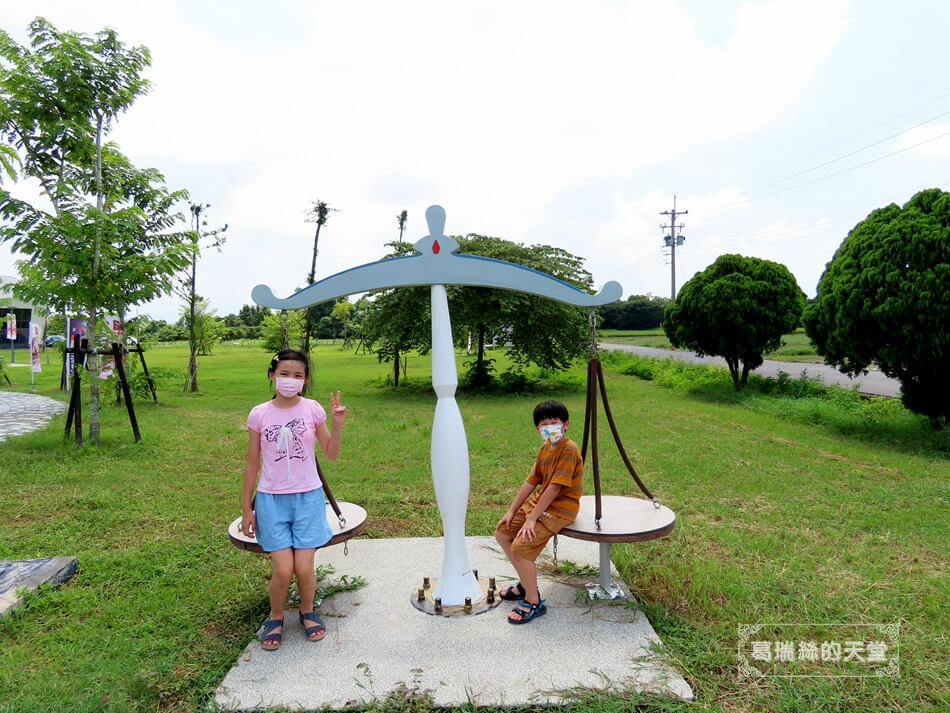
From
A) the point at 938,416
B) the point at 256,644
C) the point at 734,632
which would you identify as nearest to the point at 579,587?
the point at 734,632

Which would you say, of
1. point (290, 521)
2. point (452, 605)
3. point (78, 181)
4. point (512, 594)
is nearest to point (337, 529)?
point (290, 521)

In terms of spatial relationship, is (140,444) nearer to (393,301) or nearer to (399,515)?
(399,515)

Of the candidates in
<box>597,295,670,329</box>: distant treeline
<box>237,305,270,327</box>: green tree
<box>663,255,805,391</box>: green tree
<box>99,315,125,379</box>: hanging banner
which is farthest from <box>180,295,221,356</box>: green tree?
<box>597,295,670,329</box>: distant treeline

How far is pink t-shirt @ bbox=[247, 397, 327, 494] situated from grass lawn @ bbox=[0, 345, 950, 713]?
89cm

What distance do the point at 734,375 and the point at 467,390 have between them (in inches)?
255

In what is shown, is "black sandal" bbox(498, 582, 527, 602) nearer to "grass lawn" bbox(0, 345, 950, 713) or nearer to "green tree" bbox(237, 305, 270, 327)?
"grass lawn" bbox(0, 345, 950, 713)

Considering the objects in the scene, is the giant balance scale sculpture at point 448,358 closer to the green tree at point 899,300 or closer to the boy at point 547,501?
the boy at point 547,501

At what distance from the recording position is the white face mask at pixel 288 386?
274 cm

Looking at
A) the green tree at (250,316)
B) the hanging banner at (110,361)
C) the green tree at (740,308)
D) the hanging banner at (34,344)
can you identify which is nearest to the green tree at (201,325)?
the hanging banner at (34,344)

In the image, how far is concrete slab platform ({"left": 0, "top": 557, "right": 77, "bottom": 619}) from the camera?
10.5 feet

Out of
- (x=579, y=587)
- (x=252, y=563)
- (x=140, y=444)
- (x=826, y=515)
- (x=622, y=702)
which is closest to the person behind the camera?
(x=622, y=702)

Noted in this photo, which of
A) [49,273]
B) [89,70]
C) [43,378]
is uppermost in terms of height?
[89,70]

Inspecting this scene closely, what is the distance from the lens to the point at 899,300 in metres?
6.78

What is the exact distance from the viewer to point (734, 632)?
284cm
